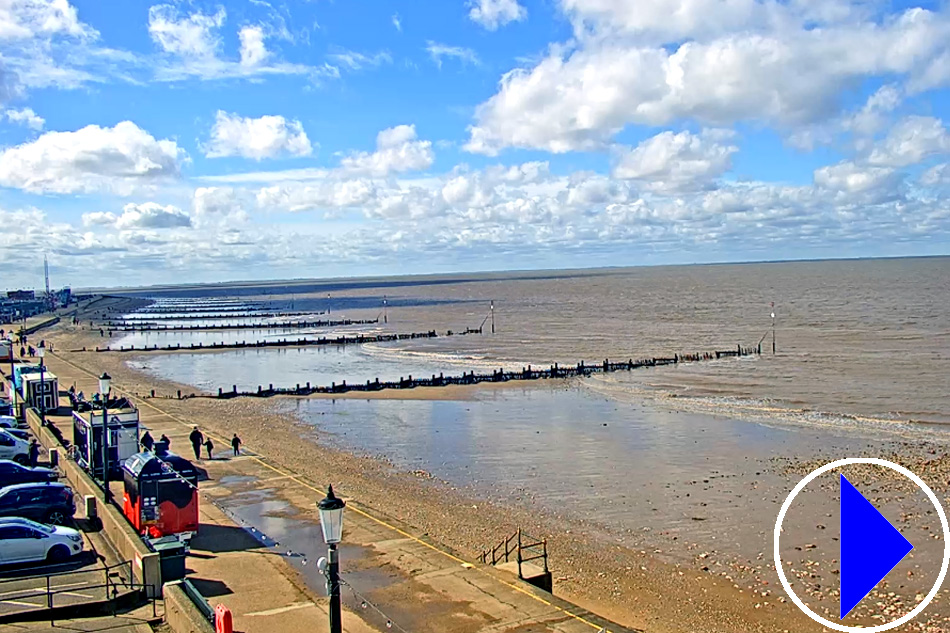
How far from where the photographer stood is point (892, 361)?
2665 inches

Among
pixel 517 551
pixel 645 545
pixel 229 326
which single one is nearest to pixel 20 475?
pixel 517 551

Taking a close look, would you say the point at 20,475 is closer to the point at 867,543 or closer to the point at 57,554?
the point at 57,554

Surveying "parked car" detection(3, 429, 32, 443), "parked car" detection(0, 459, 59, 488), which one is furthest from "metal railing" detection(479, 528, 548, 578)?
"parked car" detection(3, 429, 32, 443)

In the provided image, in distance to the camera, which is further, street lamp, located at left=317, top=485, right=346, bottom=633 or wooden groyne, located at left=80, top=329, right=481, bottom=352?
wooden groyne, located at left=80, top=329, right=481, bottom=352

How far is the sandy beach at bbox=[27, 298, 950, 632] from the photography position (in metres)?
20.0

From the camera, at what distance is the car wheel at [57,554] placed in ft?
57.7

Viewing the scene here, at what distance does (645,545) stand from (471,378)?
38715 millimetres

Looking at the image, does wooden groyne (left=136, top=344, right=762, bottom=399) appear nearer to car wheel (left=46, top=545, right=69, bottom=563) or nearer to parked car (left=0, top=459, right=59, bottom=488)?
parked car (left=0, top=459, right=59, bottom=488)

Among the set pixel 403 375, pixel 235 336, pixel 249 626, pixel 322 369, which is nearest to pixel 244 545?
pixel 249 626

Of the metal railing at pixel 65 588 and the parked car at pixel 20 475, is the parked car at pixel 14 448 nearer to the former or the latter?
the parked car at pixel 20 475

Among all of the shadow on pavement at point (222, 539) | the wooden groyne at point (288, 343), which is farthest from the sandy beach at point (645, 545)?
the wooden groyne at point (288, 343)

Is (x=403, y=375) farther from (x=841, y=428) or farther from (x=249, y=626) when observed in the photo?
(x=249, y=626)

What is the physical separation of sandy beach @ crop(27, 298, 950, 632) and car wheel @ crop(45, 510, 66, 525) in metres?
9.80

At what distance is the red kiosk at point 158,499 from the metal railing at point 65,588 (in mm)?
1726
